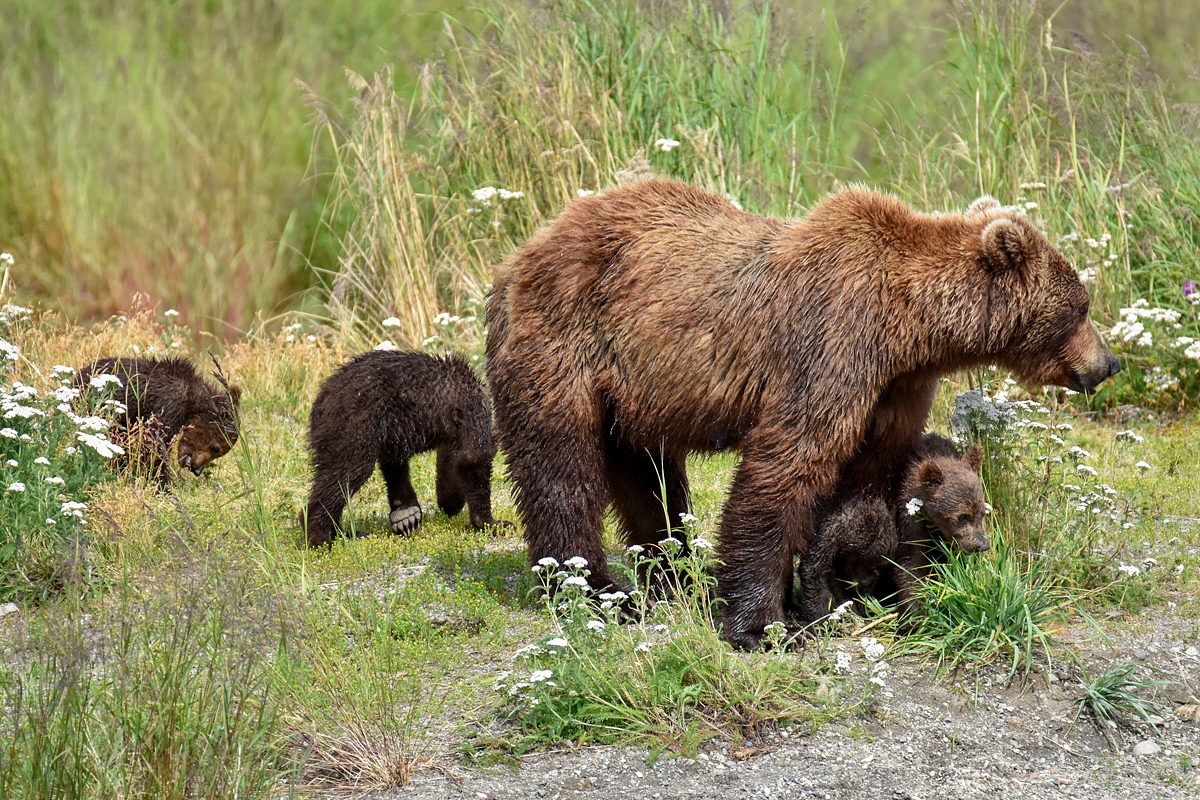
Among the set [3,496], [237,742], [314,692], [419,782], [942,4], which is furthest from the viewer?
[942,4]

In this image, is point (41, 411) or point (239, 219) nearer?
point (41, 411)

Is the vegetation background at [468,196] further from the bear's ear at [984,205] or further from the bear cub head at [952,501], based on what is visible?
the bear's ear at [984,205]

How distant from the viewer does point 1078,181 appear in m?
9.80

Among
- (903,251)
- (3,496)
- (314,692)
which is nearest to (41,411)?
(3,496)

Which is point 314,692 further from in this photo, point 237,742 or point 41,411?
point 41,411

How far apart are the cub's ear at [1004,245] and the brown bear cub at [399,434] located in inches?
117

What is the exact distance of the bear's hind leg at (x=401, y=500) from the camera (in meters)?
7.03

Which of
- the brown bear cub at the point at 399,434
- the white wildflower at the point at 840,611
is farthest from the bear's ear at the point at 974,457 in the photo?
the brown bear cub at the point at 399,434

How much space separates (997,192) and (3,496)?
7.94 meters

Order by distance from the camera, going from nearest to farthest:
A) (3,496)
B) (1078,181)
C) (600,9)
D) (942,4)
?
1. (3,496)
2. (1078,181)
3. (600,9)
4. (942,4)

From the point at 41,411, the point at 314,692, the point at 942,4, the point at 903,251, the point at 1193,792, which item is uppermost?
the point at 942,4

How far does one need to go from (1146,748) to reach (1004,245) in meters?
2.02

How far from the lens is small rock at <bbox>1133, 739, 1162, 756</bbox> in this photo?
453 centimetres

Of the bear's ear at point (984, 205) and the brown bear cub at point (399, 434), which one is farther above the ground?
the bear's ear at point (984, 205)
